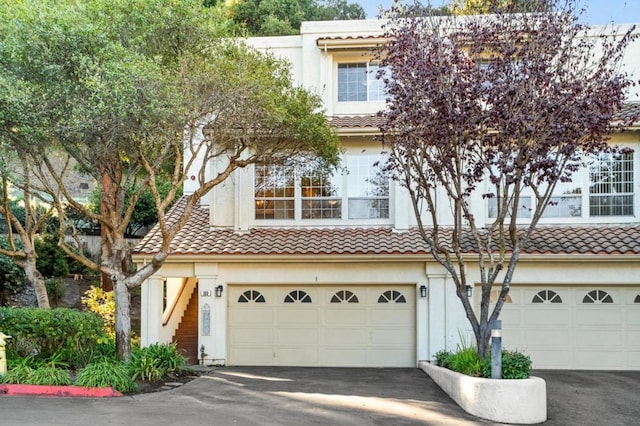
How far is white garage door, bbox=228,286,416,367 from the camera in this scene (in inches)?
555

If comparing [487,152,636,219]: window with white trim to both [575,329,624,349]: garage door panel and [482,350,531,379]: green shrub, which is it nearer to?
[575,329,624,349]: garage door panel

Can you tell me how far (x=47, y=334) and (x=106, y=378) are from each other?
101 inches

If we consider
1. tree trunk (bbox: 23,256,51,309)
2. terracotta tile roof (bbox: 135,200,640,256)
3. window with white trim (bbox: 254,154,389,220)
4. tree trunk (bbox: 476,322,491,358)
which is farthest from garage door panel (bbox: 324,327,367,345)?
tree trunk (bbox: 23,256,51,309)

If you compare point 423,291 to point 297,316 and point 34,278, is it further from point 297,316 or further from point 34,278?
point 34,278

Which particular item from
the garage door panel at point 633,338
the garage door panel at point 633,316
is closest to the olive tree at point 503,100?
the garage door panel at point 633,316

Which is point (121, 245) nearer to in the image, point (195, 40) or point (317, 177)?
point (195, 40)

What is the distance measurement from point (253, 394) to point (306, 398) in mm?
1021

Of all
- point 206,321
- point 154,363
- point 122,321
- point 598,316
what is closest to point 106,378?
point 154,363

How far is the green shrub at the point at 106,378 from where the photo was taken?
981 cm

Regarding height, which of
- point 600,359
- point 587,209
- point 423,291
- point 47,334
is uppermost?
point 587,209

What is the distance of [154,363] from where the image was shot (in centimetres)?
1099

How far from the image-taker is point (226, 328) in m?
14.2

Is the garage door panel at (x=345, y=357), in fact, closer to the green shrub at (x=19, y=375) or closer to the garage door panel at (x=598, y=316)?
the garage door panel at (x=598, y=316)

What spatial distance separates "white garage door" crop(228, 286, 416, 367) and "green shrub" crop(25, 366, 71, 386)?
4876 millimetres
